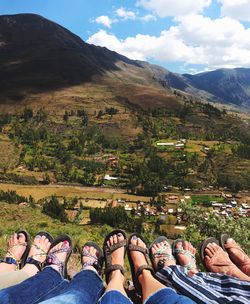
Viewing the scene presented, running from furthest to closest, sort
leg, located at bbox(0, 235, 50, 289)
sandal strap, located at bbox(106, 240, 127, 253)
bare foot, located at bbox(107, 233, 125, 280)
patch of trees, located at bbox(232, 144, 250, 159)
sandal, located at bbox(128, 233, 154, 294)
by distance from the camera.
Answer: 1. patch of trees, located at bbox(232, 144, 250, 159)
2. sandal strap, located at bbox(106, 240, 127, 253)
3. bare foot, located at bbox(107, 233, 125, 280)
4. sandal, located at bbox(128, 233, 154, 294)
5. leg, located at bbox(0, 235, 50, 289)

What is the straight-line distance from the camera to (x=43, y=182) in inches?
3947

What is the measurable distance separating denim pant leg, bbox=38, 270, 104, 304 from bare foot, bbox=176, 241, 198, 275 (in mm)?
1750

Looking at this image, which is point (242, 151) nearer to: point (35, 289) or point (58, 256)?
point (58, 256)

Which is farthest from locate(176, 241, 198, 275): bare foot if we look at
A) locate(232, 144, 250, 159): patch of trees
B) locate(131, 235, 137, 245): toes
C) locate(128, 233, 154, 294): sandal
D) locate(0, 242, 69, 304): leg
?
locate(232, 144, 250, 159): patch of trees

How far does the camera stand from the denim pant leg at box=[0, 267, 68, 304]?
→ 4.16m

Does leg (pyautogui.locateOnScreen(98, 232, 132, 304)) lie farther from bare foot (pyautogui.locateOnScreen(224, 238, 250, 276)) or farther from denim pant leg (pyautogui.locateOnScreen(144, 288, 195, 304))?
bare foot (pyautogui.locateOnScreen(224, 238, 250, 276))

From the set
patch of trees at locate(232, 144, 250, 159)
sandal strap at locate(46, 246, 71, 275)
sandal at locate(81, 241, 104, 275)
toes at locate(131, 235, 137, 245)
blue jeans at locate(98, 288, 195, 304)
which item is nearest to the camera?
blue jeans at locate(98, 288, 195, 304)

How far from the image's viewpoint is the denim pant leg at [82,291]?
13.2 feet

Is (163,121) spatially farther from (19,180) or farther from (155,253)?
(155,253)

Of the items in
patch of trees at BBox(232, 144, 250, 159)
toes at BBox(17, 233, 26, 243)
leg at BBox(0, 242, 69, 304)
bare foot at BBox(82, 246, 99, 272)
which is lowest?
patch of trees at BBox(232, 144, 250, 159)

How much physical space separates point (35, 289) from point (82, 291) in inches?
24.0

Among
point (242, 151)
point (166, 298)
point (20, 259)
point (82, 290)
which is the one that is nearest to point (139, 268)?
point (82, 290)

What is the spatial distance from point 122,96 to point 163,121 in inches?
Result: 1449

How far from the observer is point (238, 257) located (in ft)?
22.3
